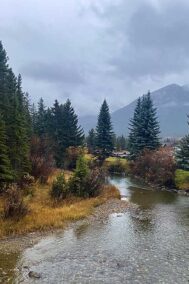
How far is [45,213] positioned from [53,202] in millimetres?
4409

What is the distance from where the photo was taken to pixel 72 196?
117ft

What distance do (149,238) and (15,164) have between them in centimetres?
1705

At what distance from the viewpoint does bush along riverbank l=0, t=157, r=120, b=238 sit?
25250 millimetres

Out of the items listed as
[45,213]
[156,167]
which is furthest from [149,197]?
[45,213]

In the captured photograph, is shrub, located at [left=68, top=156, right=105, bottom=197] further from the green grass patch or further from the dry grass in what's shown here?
the green grass patch

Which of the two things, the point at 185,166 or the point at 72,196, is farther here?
the point at 185,166

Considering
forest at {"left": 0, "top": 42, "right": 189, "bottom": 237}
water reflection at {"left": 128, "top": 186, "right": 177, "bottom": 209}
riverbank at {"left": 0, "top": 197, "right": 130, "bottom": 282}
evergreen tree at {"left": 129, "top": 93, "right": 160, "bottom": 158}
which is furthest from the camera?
evergreen tree at {"left": 129, "top": 93, "right": 160, "bottom": 158}

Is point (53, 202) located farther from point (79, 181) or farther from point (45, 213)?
point (79, 181)

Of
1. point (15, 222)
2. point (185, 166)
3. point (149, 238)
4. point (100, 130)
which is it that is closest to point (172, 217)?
point (149, 238)

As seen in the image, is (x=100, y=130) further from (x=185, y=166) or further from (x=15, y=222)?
(x=15, y=222)

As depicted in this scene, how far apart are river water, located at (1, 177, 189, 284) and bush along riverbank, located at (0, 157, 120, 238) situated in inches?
71.9

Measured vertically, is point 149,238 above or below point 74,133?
below

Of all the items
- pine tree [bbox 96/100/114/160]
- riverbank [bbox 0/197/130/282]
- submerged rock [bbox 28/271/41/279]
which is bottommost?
submerged rock [bbox 28/271/41/279]

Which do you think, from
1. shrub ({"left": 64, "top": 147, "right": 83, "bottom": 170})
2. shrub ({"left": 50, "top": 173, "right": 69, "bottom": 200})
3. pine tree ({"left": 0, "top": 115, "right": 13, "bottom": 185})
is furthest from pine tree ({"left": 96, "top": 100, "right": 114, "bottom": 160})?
pine tree ({"left": 0, "top": 115, "right": 13, "bottom": 185})
